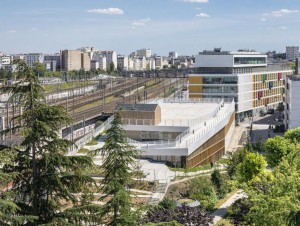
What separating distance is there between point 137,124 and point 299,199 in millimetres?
32494

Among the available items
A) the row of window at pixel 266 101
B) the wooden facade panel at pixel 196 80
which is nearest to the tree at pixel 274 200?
the wooden facade panel at pixel 196 80

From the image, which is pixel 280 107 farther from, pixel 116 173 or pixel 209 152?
pixel 116 173

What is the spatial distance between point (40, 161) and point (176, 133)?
3641 cm

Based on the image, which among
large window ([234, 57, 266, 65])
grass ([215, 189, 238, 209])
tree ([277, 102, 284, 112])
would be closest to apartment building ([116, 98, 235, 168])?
grass ([215, 189, 238, 209])

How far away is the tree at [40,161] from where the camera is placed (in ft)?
40.0

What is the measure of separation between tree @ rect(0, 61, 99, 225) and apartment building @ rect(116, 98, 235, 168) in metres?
26.0

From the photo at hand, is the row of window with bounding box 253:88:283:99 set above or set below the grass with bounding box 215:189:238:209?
above

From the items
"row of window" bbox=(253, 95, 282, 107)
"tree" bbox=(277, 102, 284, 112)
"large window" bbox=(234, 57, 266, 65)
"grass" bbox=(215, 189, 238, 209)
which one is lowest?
"grass" bbox=(215, 189, 238, 209)

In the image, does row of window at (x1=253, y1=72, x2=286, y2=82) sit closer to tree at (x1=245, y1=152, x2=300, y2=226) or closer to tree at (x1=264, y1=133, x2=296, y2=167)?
tree at (x1=264, y1=133, x2=296, y2=167)

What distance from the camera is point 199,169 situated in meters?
42.5

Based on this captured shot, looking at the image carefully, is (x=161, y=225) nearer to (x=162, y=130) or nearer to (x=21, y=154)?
(x=21, y=154)

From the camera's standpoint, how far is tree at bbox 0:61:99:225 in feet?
40.0

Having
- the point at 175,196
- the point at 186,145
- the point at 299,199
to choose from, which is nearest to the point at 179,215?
the point at 299,199

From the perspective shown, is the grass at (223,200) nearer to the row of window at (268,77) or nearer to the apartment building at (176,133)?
the apartment building at (176,133)
